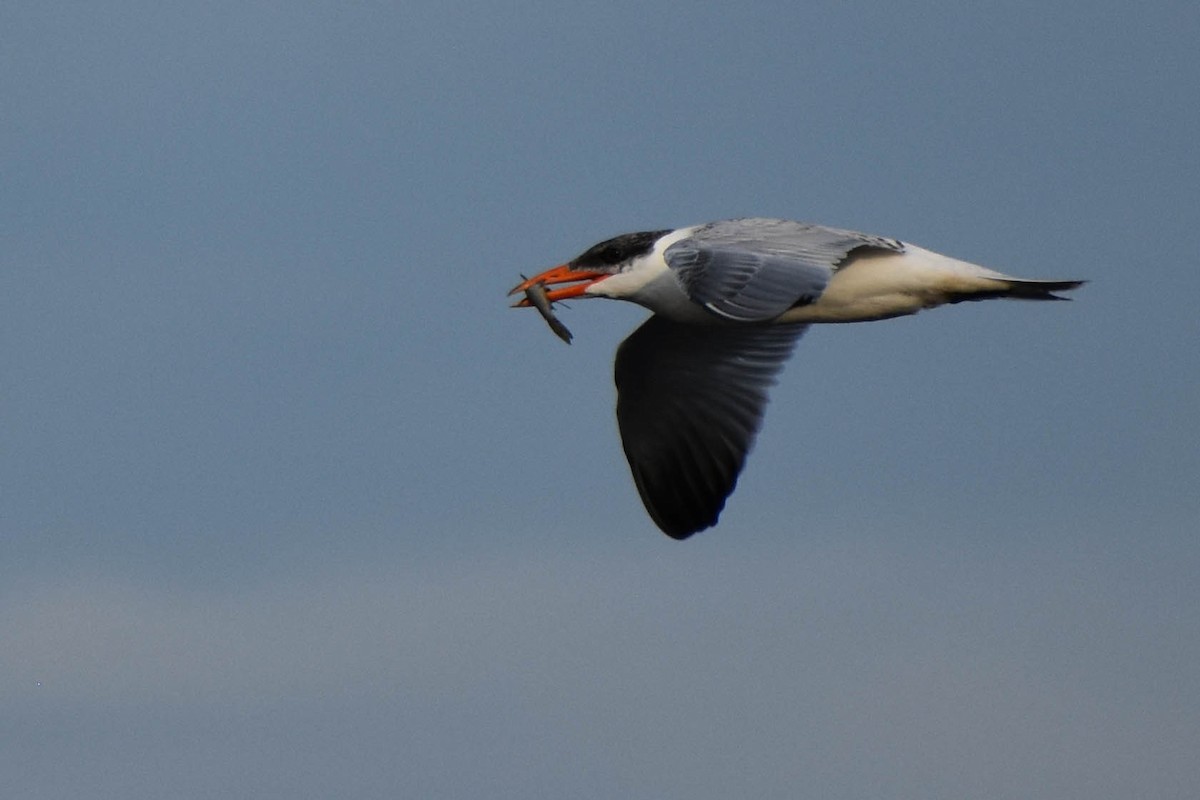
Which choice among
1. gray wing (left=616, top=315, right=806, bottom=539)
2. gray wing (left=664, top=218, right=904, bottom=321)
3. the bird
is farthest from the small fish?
gray wing (left=616, top=315, right=806, bottom=539)

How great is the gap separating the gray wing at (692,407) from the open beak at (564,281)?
1.52 m

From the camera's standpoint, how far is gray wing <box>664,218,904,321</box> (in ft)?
40.0

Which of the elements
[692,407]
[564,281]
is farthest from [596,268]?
[692,407]

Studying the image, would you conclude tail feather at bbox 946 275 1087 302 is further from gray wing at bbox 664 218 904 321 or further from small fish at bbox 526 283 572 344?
small fish at bbox 526 283 572 344

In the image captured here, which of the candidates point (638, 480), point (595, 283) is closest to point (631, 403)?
point (638, 480)

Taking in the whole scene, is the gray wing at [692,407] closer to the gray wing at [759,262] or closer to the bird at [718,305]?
the bird at [718,305]

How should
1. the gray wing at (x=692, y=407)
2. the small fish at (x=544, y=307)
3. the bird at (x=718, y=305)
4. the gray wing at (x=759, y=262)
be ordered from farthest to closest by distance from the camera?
the gray wing at (x=692, y=407) < the small fish at (x=544, y=307) < the bird at (x=718, y=305) < the gray wing at (x=759, y=262)

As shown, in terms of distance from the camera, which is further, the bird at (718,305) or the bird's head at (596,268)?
the bird's head at (596,268)

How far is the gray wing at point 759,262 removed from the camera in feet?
40.0

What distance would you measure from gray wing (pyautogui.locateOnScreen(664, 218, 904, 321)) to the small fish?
97cm

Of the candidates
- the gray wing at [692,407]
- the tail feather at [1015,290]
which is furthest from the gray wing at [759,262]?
the gray wing at [692,407]

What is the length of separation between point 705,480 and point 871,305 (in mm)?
2354

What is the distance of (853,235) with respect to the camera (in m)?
14.0

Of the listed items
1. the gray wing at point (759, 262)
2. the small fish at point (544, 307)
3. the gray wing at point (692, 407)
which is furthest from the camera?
the gray wing at point (692, 407)
